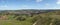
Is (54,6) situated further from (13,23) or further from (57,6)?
(13,23)

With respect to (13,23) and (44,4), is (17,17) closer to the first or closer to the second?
(13,23)

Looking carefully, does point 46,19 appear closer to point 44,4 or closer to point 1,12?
point 44,4

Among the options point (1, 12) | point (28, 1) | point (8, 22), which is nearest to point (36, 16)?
Result: point (28, 1)

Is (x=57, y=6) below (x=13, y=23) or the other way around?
the other way around

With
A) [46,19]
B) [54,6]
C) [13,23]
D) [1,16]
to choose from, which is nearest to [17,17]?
[13,23]

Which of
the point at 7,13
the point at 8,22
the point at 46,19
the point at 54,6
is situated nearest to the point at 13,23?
the point at 8,22

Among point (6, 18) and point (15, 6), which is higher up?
point (15, 6)

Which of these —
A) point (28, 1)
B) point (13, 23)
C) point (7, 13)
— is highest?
point (28, 1)
